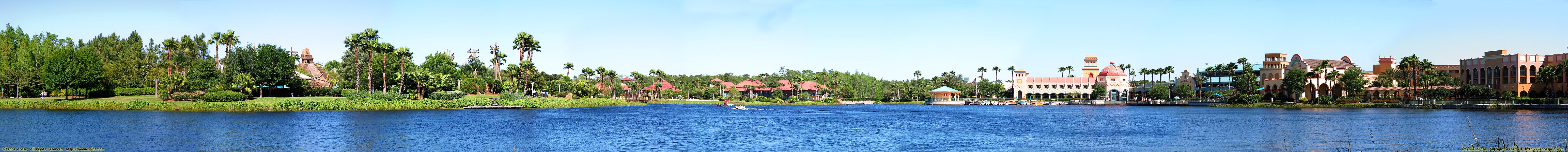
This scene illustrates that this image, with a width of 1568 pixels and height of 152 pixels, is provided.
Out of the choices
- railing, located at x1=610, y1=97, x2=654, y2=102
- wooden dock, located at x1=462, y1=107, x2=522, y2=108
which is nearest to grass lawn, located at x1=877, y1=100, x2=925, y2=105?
railing, located at x1=610, y1=97, x2=654, y2=102

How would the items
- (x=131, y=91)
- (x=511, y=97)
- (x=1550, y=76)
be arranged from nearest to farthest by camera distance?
(x=131, y=91), (x=511, y=97), (x=1550, y=76)

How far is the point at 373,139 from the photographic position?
32375mm

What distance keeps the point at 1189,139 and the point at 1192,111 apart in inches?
1697

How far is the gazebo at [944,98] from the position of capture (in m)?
111

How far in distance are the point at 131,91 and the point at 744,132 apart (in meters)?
57.5

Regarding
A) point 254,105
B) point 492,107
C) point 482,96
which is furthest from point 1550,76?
point 254,105

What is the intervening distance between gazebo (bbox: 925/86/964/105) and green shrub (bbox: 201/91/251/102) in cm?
7323

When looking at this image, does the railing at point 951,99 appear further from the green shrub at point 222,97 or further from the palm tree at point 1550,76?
the green shrub at point 222,97

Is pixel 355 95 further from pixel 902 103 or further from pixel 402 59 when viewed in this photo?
pixel 902 103

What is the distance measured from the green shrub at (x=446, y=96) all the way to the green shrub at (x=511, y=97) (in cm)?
319

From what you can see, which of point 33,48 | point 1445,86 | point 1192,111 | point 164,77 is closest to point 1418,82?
point 1445,86

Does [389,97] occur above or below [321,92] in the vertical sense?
below

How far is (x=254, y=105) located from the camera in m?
54.7

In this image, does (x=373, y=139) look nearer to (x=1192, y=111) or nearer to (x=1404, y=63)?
(x=1192, y=111)
